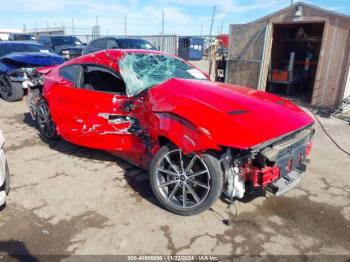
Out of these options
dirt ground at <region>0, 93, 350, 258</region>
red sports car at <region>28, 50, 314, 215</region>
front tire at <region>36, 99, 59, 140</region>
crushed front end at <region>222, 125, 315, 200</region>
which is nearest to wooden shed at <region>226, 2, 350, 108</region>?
dirt ground at <region>0, 93, 350, 258</region>

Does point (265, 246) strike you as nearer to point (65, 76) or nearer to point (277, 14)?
point (65, 76)

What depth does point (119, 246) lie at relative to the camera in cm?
269

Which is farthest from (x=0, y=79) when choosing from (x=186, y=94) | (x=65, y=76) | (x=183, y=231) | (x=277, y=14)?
(x=277, y=14)

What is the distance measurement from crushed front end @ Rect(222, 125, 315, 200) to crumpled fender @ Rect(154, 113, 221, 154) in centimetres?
24

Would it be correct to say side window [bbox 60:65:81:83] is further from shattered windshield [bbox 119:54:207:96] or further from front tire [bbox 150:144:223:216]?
front tire [bbox 150:144:223:216]

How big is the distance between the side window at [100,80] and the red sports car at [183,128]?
14mm

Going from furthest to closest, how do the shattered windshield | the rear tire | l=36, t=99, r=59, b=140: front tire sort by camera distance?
the rear tire, l=36, t=99, r=59, b=140: front tire, the shattered windshield

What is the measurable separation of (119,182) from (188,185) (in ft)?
3.71

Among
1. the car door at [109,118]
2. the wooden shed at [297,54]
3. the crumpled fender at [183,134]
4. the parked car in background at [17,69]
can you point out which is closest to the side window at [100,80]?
the car door at [109,118]

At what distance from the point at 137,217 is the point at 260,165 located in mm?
1364

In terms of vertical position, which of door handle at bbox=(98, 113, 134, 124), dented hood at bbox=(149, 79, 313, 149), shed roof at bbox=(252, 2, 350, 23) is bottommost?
door handle at bbox=(98, 113, 134, 124)

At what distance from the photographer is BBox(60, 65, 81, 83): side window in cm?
439

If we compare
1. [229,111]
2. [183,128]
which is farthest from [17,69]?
[229,111]

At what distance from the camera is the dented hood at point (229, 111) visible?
107 inches
